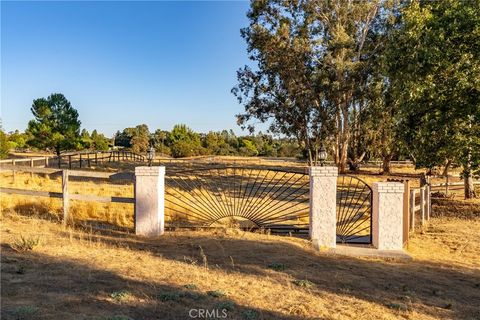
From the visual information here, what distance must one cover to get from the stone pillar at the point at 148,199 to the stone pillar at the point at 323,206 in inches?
126

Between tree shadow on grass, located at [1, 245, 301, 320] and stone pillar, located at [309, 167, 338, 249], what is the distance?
368 centimetres

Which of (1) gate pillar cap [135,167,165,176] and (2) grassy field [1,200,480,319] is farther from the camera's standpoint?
(1) gate pillar cap [135,167,165,176]

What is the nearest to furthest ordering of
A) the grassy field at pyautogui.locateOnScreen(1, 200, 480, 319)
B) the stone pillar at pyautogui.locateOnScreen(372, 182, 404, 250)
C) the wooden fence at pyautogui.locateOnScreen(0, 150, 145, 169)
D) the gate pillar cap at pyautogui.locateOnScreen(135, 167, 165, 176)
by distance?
the grassy field at pyautogui.locateOnScreen(1, 200, 480, 319), the stone pillar at pyautogui.locateOnScreen(372, 182, 404, 250), the gate pillar cap at pyautogui.locateOnScreen(135, 167, 165, 176), the wooden fence at pyautogui.locateOnScreen(0, 150, 145, 169)

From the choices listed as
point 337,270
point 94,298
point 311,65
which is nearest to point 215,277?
point 94,298

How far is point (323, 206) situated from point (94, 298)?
4.91 meters

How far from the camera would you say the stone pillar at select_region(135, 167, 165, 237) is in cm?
830

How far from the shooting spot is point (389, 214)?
25.6 feet

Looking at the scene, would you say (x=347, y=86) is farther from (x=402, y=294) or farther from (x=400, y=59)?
(x=402, y=294)

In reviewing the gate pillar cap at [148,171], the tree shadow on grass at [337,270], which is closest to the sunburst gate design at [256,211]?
the gate pillar cap at [148,171]

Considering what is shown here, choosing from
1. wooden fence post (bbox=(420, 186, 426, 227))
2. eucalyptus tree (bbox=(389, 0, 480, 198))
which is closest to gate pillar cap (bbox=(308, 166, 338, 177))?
wooden fence post (bbox=(420, 186, 426, 227))

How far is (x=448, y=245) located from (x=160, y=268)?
22.4 feet

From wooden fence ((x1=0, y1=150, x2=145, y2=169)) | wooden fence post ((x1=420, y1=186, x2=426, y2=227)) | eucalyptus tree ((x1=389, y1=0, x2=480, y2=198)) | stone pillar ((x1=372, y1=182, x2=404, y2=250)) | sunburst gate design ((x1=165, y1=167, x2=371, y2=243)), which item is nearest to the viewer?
stone pillar ((x1=372, y1=182, x2=404, y2=250))

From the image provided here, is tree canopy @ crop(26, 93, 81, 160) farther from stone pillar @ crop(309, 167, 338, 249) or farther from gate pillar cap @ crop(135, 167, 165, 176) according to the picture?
stone pillar @ crop(309, 167, 338, 249)

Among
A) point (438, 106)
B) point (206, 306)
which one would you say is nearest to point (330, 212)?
point (206, 306)
